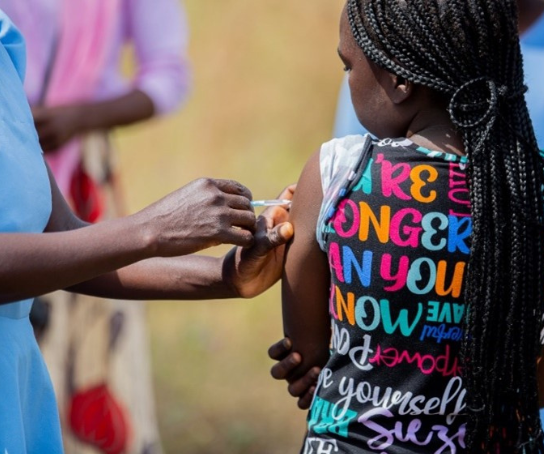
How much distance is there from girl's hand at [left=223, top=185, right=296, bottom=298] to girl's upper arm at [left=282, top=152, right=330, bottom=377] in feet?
0.13

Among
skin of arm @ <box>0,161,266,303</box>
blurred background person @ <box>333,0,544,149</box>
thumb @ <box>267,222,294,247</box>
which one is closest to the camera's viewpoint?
skin of arm @ <box>0,161,266,303</box>

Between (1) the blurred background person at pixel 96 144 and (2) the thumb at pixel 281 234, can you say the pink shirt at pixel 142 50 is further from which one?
(2) the thumb at pixel 281 234

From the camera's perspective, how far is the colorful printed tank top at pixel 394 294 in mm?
1945

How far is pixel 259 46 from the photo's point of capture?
514 centimetres

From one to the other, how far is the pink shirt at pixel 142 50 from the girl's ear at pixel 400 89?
2.29 meters

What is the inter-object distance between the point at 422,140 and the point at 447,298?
31 cm

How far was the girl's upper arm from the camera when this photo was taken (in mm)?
2090

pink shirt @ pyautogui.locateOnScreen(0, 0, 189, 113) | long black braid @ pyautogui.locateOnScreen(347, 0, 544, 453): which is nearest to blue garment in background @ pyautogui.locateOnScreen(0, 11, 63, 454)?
long black braid @ pyautogui.locateOnScreen(347, 0, 544, 453)

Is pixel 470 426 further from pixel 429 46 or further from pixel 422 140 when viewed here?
pixel 429 46

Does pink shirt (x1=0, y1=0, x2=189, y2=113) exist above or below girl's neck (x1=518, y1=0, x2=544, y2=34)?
below

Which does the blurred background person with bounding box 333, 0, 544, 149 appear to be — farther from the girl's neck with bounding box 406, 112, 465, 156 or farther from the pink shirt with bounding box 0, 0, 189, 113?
the pink shirt with bounding box 0, 0, 189, 113

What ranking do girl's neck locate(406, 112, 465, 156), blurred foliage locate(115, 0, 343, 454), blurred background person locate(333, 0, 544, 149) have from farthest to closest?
blurred foliage locate(115, 0, 343, 454) < blurred background person locate(333, 0, 544, 149) < girl's neck locate(406, 112, 465, 156)

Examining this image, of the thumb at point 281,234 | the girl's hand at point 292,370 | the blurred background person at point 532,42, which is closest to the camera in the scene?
the thumb at point 281,234

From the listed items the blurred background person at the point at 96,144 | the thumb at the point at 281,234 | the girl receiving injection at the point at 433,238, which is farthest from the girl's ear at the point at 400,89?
the blurred background person at the point at 96,144
